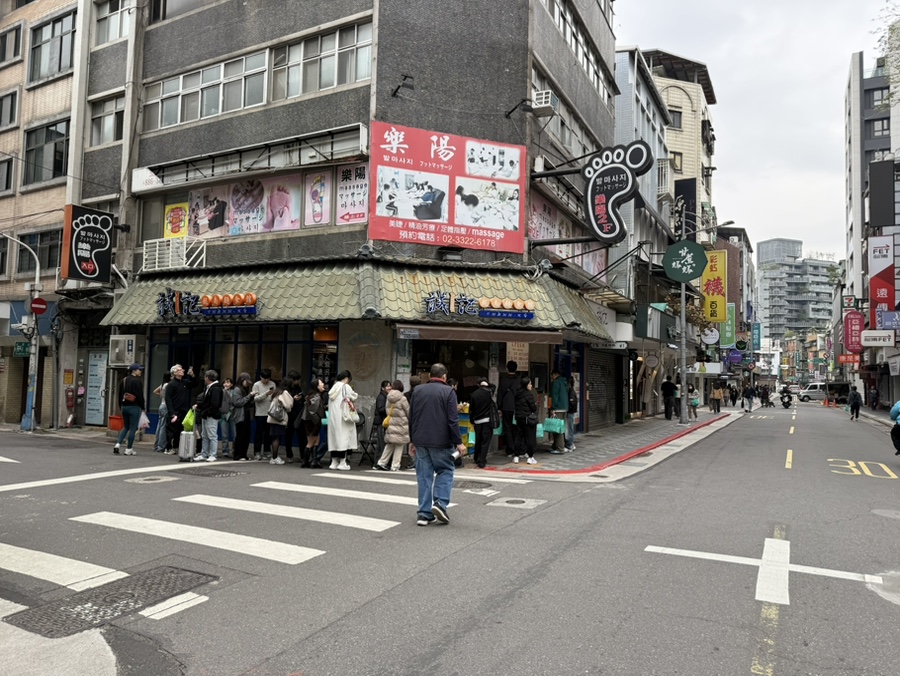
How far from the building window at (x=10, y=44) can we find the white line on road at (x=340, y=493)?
22.3 metres

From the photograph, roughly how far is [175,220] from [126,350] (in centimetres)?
391

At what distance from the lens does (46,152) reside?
21.7 m

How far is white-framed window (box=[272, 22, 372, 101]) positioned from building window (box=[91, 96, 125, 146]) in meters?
6.30

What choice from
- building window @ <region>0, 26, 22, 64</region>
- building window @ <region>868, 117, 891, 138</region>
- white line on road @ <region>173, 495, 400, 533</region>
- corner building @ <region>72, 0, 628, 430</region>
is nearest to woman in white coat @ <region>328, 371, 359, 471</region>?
corner building @ <region>72, 0, 628, 430</region>

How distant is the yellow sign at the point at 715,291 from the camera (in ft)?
129

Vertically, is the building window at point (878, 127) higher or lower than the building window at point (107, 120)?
higher

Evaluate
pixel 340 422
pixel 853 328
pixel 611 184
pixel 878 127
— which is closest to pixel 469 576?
pixel 340 422

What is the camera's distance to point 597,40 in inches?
892

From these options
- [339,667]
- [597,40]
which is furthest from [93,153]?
[339,667]

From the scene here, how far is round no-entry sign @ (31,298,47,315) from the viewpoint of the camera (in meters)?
19.2

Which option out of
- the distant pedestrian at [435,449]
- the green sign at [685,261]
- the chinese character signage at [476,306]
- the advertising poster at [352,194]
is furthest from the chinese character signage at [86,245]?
the green sign at [685,261]

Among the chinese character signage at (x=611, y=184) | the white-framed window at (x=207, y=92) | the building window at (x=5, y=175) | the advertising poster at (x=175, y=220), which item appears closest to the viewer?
the chinese character signage at (x=611, y=184)

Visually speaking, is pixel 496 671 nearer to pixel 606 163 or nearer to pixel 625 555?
pixel 625 555

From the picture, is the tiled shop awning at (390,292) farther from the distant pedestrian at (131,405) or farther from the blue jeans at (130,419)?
the blue jeans at (130,419)
